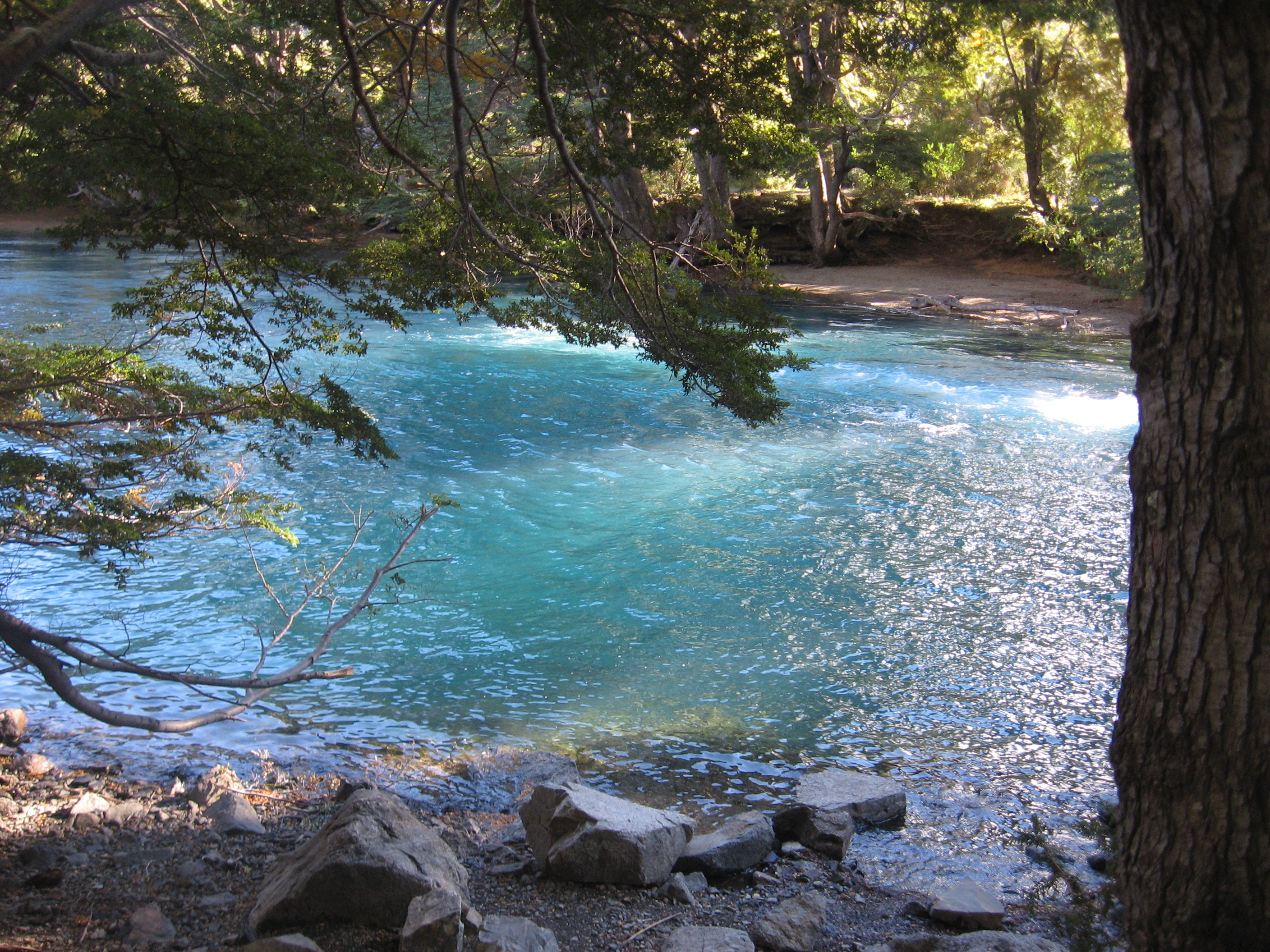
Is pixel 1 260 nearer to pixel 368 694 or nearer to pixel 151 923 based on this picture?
pixel 368 694

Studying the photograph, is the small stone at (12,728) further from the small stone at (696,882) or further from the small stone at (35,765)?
the small stone at (696,882)

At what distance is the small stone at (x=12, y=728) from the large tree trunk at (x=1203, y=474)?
525 centimetres

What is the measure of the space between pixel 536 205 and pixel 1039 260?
20.7 m

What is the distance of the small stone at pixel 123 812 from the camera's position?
165 inches

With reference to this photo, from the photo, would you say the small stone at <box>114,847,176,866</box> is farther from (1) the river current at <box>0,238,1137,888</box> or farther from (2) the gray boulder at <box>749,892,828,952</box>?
(2) the gray boulder at <box>749,892,828,952</box>

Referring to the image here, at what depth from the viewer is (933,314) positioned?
20.4 metres

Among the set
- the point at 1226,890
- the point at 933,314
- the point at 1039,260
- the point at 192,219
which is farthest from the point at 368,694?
the point at 1039,260

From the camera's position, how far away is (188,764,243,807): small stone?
14.8 ft

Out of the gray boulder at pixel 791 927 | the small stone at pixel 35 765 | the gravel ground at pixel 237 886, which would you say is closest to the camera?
the gravel ground at pixel 237 886

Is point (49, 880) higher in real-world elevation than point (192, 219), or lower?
lower

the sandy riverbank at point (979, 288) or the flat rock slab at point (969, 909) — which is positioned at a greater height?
the sandy riverbank at point (979, 288)

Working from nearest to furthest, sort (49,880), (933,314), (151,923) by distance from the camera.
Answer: (151,923) < (49,880) < (933,314)

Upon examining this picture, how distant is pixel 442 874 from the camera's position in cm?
347

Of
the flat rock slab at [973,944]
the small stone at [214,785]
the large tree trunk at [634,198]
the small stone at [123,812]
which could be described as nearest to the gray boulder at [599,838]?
the flat rock slab at [973,944]
